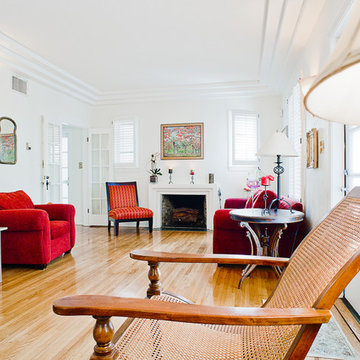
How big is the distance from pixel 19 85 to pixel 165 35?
245 cm

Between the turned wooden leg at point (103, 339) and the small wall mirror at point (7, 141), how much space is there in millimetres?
4164

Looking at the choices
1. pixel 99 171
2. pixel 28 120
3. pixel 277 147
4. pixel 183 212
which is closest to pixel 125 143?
pixel 99 171

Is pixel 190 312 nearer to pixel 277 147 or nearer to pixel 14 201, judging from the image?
pixel 277 147

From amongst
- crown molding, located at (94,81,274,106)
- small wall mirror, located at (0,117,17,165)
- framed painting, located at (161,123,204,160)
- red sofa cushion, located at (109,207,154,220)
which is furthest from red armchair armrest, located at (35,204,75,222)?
crown molding, located at (94,81,274,106)

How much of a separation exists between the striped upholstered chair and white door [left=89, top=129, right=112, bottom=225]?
697 millimetres

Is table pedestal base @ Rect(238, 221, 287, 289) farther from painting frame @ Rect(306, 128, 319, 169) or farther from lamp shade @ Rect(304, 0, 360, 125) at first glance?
lamp shade @ Rect(304, 0, 360, 125)

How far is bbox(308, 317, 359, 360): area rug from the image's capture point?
177 cm

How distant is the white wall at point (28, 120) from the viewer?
4.54 meters

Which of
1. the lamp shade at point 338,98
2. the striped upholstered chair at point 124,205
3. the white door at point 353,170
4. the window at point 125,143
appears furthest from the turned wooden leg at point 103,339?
the window at point 125,143

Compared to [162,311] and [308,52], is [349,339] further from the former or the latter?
[308,52]

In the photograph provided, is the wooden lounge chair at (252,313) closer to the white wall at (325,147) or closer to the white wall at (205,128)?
the white wall at (325,147)

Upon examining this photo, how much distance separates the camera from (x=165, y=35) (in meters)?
3.93

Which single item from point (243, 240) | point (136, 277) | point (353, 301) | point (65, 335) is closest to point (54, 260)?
point (136, 277)

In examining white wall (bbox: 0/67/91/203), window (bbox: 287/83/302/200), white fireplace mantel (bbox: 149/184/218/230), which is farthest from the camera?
white fireplace mantel (bbox: 149/184/218/230)
